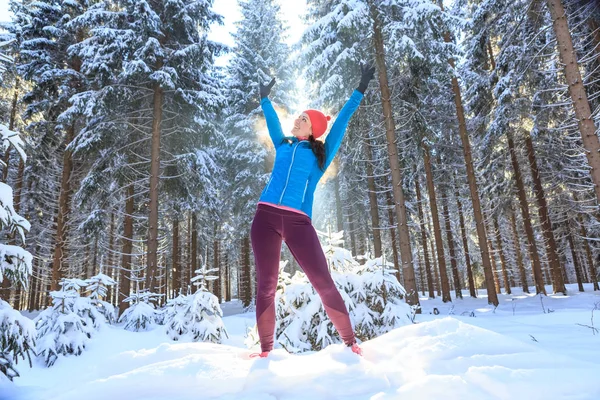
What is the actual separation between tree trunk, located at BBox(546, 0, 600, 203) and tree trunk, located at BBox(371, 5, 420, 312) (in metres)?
4.31

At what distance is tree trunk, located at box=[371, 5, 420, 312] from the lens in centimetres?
974

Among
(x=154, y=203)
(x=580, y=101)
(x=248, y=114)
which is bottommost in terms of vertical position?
(x=154, y=203)

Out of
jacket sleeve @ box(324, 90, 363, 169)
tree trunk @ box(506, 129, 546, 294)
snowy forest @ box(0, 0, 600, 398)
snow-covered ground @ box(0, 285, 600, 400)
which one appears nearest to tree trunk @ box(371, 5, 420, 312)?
snowy forest @ box(0, 0, 600, 398)

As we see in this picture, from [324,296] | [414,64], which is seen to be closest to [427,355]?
[324,296]

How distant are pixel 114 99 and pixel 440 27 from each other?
449 inches

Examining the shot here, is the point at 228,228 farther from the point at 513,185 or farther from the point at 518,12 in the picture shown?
the point at 518,12

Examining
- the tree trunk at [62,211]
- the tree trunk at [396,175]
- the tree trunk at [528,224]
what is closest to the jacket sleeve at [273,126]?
the tree trunk at [396,175]

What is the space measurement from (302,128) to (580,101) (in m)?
8.25

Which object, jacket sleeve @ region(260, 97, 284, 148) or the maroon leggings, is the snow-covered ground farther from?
jacket sleeve @ region(260, 97, 284, 148)

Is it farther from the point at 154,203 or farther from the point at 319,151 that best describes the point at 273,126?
the point at 154,203

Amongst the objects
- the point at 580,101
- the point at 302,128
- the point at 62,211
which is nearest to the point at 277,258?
the point at 302,128

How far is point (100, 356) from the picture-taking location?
18.2ft

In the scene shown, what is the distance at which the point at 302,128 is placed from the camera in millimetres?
3133

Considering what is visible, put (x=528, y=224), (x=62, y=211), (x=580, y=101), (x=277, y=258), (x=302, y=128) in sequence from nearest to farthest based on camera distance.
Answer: (x=277, y=258)
(x=302, y=128)
(x=580, y=101)
(x=62, y=211)
(x=528, y=224)
